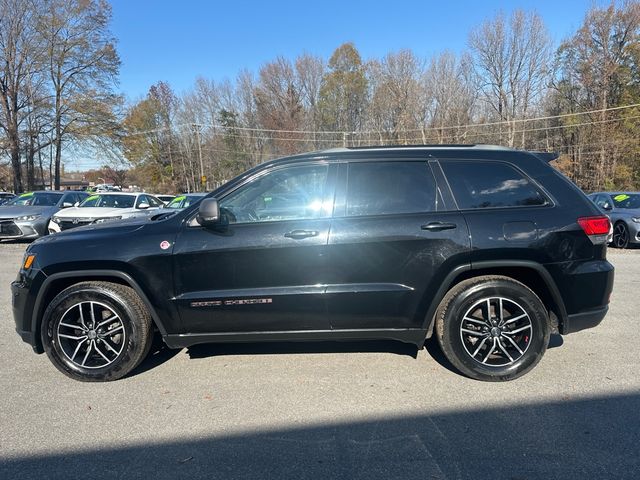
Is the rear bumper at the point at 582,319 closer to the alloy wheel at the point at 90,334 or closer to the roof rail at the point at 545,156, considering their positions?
the roof rail at the point at 545,156

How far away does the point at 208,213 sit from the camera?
3.37 m

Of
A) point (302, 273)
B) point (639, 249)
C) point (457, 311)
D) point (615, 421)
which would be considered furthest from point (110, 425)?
point (639, 249)

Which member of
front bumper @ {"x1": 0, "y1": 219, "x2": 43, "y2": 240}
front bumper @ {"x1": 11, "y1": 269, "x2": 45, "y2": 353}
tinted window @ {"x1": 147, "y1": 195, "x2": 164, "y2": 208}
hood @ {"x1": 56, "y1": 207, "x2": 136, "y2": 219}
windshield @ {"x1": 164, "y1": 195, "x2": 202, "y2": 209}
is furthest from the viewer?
tinted window @ {"x1": 147, "y1": 195, "x2": 164, "y2": 208}

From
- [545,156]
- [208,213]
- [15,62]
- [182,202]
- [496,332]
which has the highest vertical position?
[15,62]

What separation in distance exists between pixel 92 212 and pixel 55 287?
975cm

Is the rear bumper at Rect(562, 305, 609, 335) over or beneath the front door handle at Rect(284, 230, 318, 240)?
beneath

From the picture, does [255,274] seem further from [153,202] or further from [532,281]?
[153,202]

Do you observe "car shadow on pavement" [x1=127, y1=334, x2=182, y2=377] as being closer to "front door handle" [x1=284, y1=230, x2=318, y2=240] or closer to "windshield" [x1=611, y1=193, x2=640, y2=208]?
"front door handle" [x1=284, y1=230, x2=318, y2=240]

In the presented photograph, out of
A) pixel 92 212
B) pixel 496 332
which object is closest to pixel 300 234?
pixel 496 332

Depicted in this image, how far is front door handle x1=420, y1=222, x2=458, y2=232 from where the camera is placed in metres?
3.47

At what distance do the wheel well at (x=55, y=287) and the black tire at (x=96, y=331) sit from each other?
49 mm

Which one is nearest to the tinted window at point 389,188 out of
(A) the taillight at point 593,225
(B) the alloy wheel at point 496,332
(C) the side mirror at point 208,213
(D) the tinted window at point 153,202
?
(B) the alloy wheel at point 496,332

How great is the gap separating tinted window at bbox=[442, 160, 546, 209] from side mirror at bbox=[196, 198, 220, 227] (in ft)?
6.36

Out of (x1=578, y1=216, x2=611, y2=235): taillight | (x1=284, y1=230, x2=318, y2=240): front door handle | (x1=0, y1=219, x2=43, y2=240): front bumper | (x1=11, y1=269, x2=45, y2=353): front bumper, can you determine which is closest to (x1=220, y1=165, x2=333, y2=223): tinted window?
(x1=284, y1=230, x2=318, y2=240): front door handle
